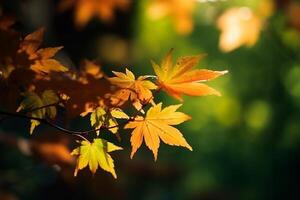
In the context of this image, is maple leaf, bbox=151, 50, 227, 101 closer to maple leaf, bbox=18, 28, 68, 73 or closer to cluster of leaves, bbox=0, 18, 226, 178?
cluster of leaves, bbox=0, 18, 226, 178

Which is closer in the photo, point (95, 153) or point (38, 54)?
point (38, 54)

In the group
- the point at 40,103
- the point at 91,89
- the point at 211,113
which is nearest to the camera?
the point at 91,89

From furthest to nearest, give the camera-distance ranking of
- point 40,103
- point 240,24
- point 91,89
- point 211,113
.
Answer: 1. point 211,113
2. point 240,24
3. point 40,103
4. point 91,89

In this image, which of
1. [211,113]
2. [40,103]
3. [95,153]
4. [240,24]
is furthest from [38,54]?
[211,113]

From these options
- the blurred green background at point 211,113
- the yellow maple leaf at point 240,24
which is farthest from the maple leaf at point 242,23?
the blurred green background at point 211,113

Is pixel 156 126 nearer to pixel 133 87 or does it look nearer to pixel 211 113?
pixel 133 87

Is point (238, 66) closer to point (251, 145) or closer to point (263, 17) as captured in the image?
point (251, 145)

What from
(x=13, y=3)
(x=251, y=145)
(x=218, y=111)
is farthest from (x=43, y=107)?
A: (x=218, y=111)
